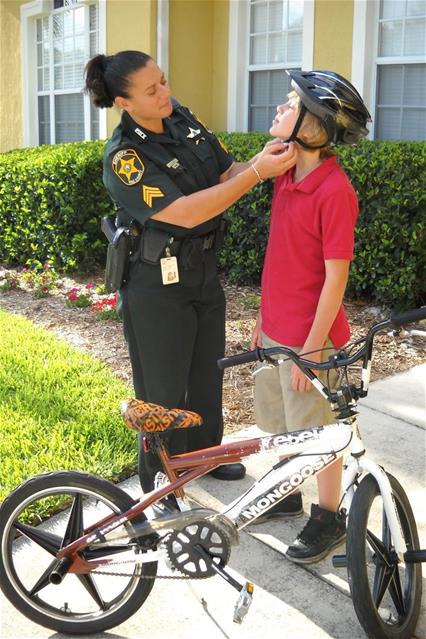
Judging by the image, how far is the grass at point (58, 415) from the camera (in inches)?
147

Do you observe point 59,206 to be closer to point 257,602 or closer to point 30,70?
point 30,70

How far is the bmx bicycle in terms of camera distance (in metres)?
2.46

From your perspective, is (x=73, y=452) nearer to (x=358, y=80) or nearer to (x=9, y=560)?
(x=9, y=560)

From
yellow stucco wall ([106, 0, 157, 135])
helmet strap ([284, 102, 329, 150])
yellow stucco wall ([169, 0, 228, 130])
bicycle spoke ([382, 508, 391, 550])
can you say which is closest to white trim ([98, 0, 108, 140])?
yellow stucco wall ([106, 0, 157, 135])

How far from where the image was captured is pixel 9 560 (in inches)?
104

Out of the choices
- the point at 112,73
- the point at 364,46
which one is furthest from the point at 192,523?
the point at 364,46

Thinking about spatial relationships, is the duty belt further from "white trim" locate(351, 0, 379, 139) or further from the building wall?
the building wall

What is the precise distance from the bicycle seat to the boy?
458 mm

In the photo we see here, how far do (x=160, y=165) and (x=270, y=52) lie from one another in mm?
5844

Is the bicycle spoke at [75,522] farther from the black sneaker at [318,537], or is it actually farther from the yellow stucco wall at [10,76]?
the yellow stucco wall at [10,76]

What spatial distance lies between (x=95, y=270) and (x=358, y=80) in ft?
10.5

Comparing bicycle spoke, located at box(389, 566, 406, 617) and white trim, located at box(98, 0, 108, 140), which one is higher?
white trim, located at box(98, 0, 108, 140)

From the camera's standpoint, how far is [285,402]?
2.92 metres

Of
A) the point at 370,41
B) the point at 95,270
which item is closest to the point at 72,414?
the point at 95,270
